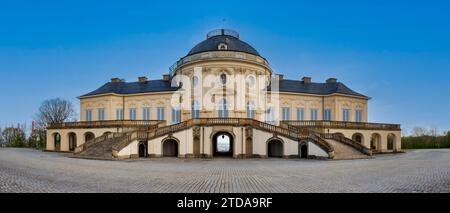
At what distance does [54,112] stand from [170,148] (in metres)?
42.4

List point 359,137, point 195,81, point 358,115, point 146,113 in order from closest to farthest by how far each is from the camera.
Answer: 1. point 195,81
2. point 359,137
3. point 146,113
4. point 358,115

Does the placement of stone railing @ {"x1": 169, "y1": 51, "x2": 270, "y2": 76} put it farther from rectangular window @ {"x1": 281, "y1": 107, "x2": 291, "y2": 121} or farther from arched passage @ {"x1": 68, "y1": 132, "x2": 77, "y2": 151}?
arched passage @ {"x1": 68, "y1": 132, "x2": 77, "y2": 151}

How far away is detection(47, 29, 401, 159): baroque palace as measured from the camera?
93.0 feet

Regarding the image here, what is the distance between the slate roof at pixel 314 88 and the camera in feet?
138

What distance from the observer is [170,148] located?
31.4 metres

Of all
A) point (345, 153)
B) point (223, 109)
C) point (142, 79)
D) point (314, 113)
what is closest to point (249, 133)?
point (223, 109)

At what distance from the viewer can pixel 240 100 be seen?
3400 cm

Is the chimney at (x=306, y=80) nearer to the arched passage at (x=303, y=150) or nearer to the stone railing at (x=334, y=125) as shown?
the stone railing at (x=334, y=125)

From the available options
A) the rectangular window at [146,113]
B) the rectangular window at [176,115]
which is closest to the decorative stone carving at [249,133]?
the rectangular window at [176,115]

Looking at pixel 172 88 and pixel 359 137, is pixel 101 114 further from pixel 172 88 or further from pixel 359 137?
pixel 359 137

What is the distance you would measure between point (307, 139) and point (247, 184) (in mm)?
17977

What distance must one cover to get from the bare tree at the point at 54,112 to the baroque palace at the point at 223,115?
20.8m
